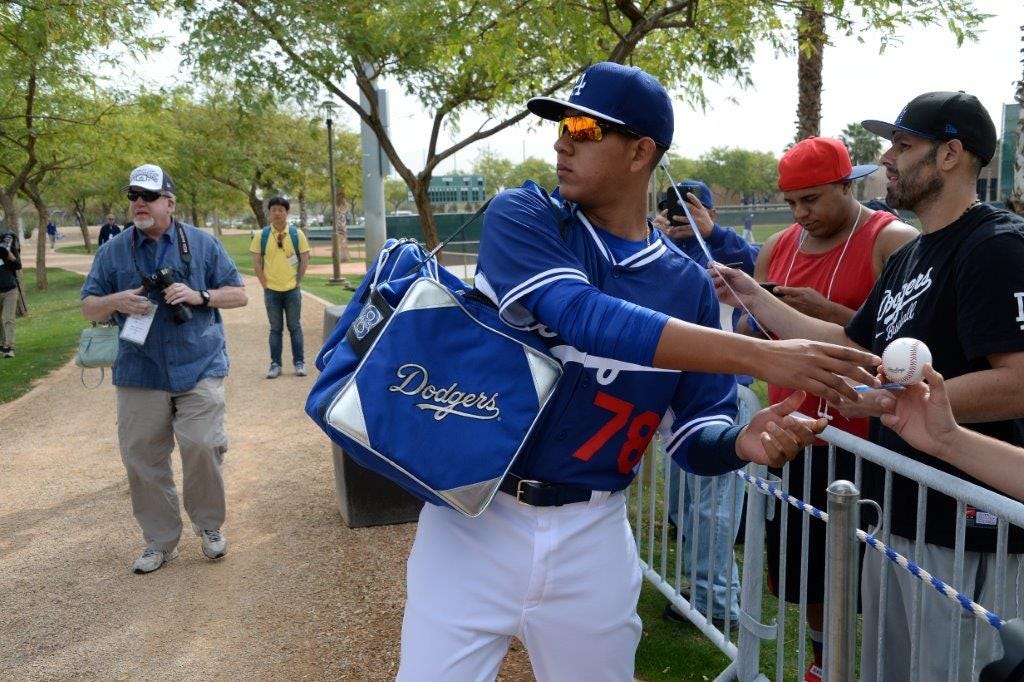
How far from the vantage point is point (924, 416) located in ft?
6.76

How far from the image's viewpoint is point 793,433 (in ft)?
6.25

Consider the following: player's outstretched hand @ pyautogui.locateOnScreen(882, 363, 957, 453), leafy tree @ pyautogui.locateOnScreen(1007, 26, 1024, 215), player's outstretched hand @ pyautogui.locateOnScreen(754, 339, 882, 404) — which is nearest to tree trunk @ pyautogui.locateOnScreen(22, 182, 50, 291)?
leafy tree @ pyautogui.locateOnScreen(1007, 26, 1024, 215)

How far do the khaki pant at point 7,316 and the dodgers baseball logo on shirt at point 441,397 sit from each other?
43.2 feet

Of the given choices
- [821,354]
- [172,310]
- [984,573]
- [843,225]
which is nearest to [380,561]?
[172,310]

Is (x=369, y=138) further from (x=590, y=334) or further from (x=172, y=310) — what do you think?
(x=590, y=334)

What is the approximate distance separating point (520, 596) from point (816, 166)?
2.29 metres

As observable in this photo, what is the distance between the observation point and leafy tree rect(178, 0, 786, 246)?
8.90 metres

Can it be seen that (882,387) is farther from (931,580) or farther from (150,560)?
(150,560)

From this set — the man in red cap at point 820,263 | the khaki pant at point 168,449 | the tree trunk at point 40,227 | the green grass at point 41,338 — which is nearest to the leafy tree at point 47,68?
the tree trunk at point 40,227

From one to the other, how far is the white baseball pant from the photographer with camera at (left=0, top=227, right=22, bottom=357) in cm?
1299

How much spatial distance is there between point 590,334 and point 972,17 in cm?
802

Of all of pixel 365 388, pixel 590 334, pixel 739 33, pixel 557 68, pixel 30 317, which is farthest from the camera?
pixel 30 317

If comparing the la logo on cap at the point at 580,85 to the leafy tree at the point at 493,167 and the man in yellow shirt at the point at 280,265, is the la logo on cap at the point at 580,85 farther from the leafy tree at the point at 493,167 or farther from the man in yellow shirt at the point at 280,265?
the leafy tree at the point at 493,167

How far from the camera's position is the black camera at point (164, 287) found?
503 centimetres
